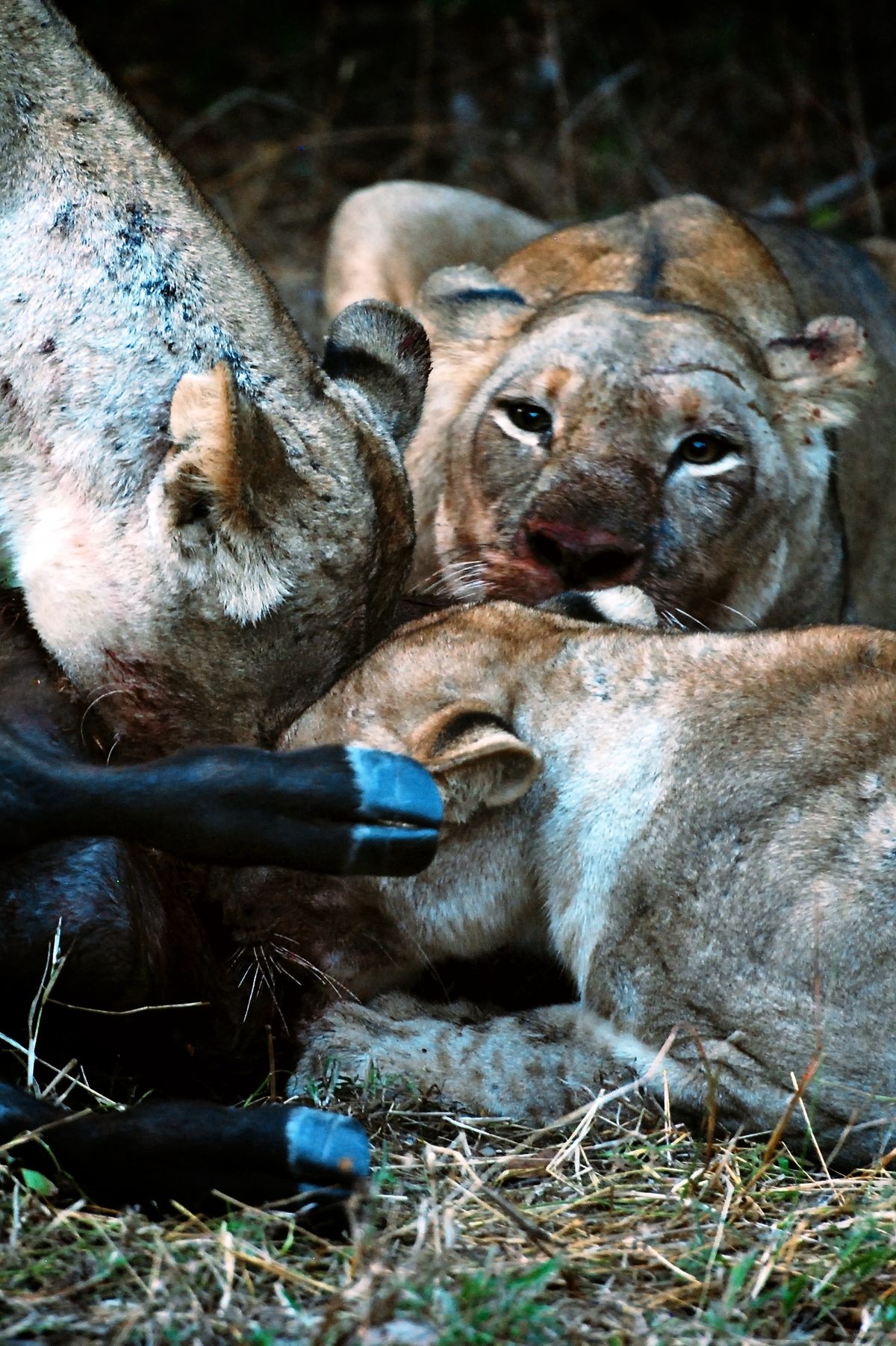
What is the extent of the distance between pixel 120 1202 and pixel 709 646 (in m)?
1.72

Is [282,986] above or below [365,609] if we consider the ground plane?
below

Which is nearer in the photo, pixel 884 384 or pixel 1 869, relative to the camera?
pixel 1 869

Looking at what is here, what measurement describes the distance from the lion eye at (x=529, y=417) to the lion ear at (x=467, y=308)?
0.57 m

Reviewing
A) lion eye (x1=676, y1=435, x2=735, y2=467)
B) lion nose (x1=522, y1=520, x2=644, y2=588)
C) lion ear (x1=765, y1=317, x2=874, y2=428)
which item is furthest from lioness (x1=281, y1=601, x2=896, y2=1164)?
lion ear (x1=765, y1=317, x2=874, y2=428)

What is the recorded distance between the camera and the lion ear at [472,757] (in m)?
3.11

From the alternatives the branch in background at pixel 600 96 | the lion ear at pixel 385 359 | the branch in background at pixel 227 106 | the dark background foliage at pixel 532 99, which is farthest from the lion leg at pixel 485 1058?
the branch in background at pixel 600 96

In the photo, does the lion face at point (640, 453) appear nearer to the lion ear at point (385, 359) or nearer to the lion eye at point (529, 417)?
the lion eye at point (529, 417)

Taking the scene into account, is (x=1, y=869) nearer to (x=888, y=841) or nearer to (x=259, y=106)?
(x=888, y=841)

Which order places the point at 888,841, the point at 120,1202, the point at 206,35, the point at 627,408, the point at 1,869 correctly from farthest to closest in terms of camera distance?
1. the point at 206,35
2. the point at 627,408
3. the point at 888,841
4. the point at 1,869
5. the point at 120,1202

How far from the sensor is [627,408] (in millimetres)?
4703

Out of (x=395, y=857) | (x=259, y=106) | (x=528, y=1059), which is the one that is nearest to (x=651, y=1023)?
(x=528, y=1059)

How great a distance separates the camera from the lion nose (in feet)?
14.2

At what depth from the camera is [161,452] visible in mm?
3207

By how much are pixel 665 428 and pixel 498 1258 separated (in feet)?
8.94
